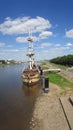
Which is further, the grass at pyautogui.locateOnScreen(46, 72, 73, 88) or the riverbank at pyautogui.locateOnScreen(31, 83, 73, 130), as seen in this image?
the grass at pyautogui.locateOnScreen(46, 72, 73, 88)

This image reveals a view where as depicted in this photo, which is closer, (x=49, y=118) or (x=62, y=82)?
(x=49, y=118)

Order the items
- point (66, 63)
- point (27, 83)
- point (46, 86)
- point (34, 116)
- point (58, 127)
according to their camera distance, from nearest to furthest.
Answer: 1. point (58, 127)
2. point (34, 116)
3. point (46, 86)
4. point (27, 83)
5. point (66, 63)

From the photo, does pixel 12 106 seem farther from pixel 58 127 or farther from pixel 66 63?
pixel 66 63

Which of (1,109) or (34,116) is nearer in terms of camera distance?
(34,116)

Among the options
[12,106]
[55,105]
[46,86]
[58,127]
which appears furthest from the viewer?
[46,86]

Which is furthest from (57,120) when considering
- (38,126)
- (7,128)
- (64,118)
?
(7,128)

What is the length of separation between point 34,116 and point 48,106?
13.6 feet

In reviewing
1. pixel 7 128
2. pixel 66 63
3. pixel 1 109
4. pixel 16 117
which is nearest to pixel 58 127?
pixel 7 128

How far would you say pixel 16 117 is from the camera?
82.0ft

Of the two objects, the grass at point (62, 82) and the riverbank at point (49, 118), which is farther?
the grass at point (62, 82)

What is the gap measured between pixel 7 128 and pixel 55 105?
899cm

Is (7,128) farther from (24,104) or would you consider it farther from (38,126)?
(24,104)

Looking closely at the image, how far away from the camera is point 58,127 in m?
19.7

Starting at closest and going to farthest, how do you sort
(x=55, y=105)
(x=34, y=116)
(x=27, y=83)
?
(x=34, y=116) < (x=55, y=105) < (x=27, y=83)
